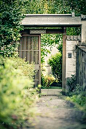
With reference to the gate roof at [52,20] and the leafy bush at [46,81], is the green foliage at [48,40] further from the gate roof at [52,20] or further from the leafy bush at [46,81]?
the gate roof at [52,20]

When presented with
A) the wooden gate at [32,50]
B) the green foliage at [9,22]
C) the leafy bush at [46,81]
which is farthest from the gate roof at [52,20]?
the leafy bush at [46,81]

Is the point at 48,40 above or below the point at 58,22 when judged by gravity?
below

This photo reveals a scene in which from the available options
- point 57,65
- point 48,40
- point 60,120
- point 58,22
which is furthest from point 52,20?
point 60,120

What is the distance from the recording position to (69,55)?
871 centimetres

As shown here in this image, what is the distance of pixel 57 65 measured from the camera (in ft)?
40.1

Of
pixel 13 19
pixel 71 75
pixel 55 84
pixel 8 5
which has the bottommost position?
pixel 55 84

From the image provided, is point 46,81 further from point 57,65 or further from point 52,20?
Result: point 52,20

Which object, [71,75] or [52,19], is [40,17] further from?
[71,75]

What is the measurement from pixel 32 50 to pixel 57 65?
3535mm

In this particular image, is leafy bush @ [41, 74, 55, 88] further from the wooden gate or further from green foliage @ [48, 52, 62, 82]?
the wooden gate

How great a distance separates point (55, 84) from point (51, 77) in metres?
0.67

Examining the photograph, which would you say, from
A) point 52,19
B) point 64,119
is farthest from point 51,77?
point 64,119

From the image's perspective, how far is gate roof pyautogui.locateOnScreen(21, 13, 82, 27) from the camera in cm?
830

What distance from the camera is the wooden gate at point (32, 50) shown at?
29.2ft
